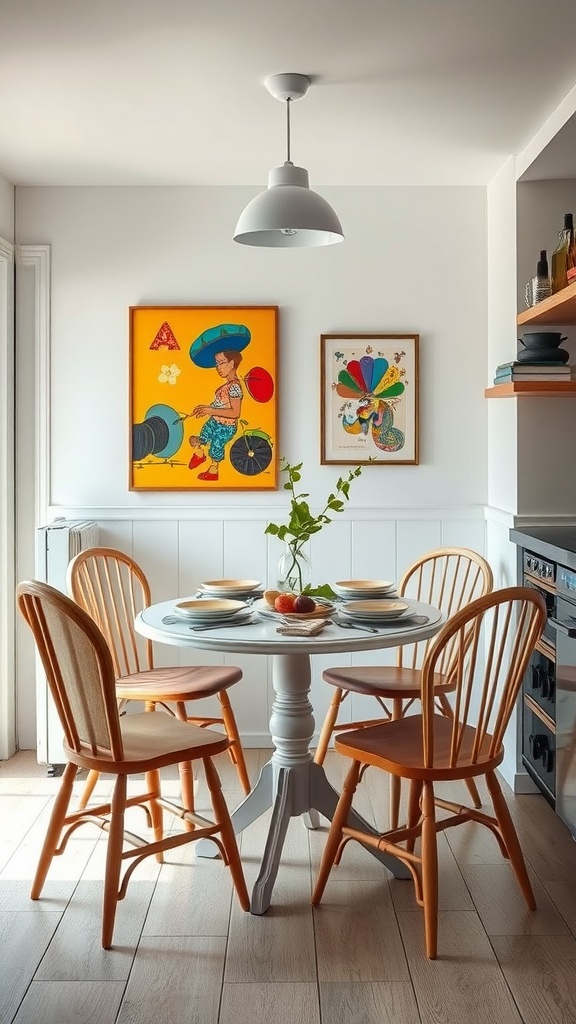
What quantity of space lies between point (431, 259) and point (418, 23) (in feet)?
5.32

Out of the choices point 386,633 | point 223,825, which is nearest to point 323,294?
point 386,633

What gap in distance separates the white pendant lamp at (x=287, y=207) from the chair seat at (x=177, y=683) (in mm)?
1418

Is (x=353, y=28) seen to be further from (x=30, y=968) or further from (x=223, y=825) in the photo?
(x=30, y=968)

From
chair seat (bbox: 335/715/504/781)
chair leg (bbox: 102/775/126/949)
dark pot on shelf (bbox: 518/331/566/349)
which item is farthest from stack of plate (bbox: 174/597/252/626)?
dark pot on shelf (bbox: 518/331/566/349)

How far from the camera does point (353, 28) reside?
262 centimetres

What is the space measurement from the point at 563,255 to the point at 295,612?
5.49ft

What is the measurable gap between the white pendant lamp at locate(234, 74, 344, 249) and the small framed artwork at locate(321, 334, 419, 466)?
114 centimetres

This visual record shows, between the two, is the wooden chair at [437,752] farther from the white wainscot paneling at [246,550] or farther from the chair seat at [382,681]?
the white wainscot paneling at [246,550]

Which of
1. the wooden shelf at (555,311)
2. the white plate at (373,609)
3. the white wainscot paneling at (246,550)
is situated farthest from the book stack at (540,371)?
the white wainscot paneling at (246,550)

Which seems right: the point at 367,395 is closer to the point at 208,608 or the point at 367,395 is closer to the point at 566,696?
the point at 208,608

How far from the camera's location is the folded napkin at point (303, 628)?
2637 mm

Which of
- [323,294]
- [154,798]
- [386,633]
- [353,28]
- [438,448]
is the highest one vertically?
[353,28]

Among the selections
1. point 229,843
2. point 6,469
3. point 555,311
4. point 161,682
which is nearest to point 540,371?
point 555,311

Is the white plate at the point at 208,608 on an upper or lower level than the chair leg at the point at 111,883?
upper
